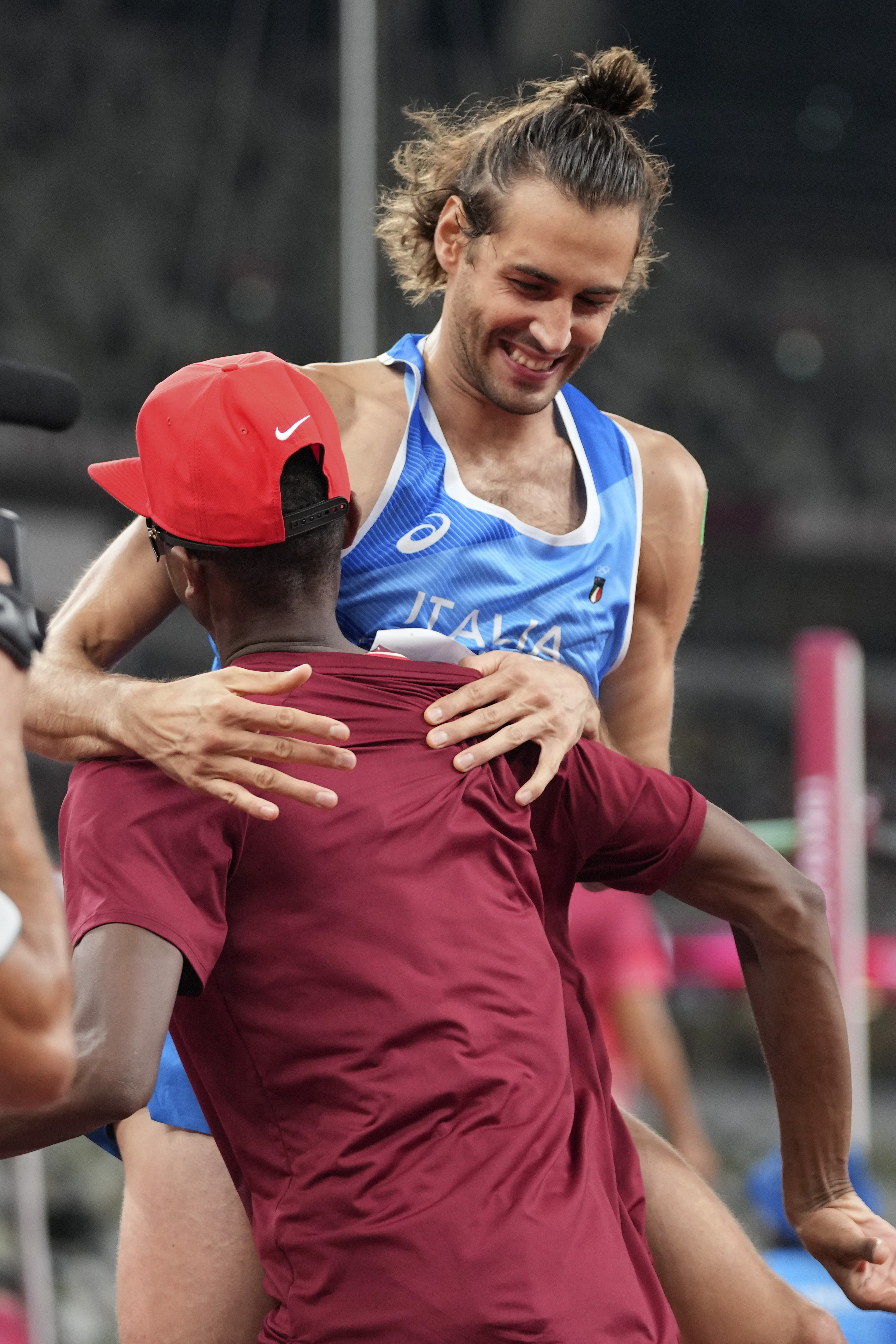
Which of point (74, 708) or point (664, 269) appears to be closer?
point (74, 708)

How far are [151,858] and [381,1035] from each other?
27 cm

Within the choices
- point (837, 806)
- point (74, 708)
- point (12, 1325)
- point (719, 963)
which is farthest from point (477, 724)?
point (719, 963)

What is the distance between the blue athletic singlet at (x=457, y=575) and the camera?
209 centimetres

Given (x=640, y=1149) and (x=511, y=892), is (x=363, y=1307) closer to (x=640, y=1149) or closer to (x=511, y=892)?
(x=511, y=892)

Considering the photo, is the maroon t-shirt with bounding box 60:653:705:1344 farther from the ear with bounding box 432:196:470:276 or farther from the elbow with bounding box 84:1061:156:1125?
the ear with bounding box 432:196:470:276

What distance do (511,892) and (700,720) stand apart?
13841 millimetres

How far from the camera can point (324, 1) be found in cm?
1266

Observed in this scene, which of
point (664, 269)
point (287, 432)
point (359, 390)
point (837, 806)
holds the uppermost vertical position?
point (287, 432)

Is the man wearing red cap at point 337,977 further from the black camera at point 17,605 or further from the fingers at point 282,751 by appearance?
the black camera at point 17,605

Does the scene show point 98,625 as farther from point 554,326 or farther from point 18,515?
point 18,515

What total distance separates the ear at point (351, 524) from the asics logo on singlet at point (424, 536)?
37cm

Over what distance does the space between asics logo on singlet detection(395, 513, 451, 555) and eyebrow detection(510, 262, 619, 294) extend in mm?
335

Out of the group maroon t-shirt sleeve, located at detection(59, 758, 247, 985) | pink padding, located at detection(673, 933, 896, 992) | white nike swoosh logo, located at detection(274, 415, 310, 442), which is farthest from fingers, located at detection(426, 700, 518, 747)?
pink padding, located at detection(673, 933, 896, 992)

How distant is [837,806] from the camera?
486 cm
